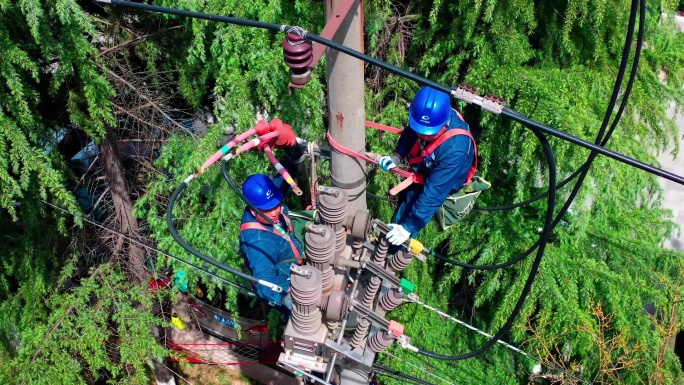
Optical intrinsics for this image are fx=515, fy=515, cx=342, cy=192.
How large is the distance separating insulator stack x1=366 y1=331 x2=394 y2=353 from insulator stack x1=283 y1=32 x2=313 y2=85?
1.41 meters

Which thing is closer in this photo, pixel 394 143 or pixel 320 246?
pixel 320 246

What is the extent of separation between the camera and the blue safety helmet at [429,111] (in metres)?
3.08

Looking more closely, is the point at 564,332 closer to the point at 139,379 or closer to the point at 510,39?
the point at 510,39

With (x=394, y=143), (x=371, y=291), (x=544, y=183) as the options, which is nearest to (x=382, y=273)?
(x=371, y=291)

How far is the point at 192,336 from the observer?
722cm

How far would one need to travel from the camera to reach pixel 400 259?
3.01 meters

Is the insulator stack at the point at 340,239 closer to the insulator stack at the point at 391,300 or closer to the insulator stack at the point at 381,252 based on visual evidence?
the insulator stack at the point at 381,252

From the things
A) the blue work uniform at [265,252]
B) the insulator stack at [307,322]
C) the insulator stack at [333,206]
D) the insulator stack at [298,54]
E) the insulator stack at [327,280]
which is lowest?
the blue work uniform at [265,252]

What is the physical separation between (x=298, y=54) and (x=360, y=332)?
151 cm

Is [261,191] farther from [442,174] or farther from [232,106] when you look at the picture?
[442,174]

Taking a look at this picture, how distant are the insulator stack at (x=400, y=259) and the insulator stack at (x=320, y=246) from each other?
0.46m

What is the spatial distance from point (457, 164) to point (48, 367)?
388 cm

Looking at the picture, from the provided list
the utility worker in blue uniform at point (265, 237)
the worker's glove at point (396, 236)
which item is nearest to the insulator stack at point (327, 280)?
the worker's glove at point (396, 236)

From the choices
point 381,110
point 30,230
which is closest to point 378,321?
point 381,110
